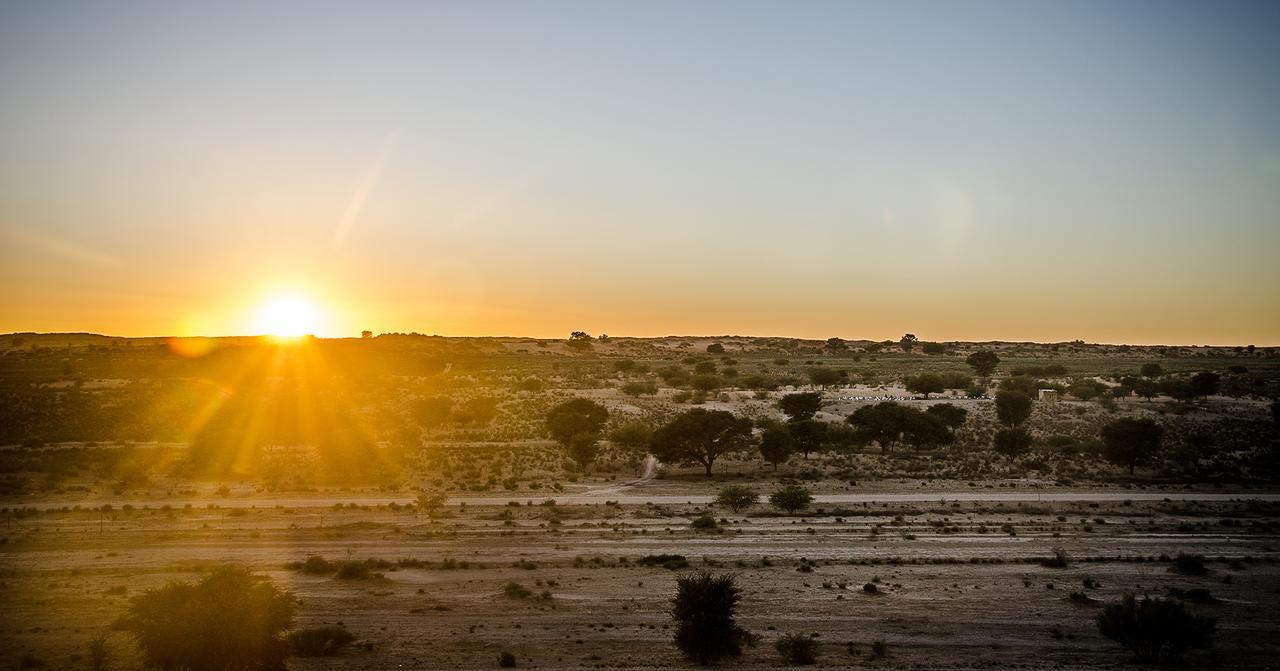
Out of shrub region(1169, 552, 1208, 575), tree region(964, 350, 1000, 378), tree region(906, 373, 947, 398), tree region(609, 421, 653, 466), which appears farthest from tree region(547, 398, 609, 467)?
tree region(964, 350, 1000, 378)

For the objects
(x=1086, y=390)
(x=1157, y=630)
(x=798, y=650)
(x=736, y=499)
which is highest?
(x=1086, y=390)

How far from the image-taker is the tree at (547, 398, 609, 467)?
60.4 m

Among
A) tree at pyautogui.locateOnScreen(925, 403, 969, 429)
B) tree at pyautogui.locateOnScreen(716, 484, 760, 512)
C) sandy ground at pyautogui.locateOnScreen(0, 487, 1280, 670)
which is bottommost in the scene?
sandy ground at pyautogui.locateOnScreen(0, 487, 1280, 670)

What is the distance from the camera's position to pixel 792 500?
146 feet

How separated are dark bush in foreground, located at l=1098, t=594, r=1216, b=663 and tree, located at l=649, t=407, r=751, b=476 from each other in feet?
116

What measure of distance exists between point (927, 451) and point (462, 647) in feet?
171

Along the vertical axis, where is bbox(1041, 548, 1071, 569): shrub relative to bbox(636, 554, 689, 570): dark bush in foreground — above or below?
above

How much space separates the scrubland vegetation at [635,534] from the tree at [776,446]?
148 mm

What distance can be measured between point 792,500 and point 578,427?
83.5 ft

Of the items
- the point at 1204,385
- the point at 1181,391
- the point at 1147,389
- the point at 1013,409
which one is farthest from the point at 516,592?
the point at 1147,389

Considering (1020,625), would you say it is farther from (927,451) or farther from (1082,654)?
(927,451)

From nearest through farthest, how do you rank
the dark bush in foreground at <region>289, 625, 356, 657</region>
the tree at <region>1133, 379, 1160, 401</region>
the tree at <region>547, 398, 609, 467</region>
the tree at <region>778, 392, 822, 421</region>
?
the dark bush in foreground at <region>289, 625, 356, 657</region> < the tree at <region>547, 398, 609, 467</region> < the tree at <region>778, 392, 822, 421</region> < the tree at <region>1133, 379, 1160, 401</region>

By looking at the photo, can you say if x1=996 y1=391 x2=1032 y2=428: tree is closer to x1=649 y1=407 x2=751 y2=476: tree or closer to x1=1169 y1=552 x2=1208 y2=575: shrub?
x1=649 y1=407 x2=751 y2=476: tree

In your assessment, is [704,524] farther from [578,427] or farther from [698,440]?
[578,427]
